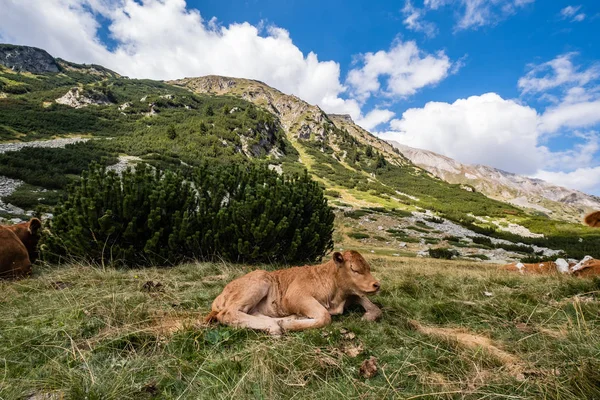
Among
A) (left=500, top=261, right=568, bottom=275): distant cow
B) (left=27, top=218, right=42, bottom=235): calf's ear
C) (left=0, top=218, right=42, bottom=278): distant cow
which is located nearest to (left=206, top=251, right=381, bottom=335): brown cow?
(left=0, top=218, right=42, bottom=278): distant cow

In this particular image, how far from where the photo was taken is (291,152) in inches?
3361

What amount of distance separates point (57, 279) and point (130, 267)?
2.08 metres

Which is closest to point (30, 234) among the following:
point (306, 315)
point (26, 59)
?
point (306, 315)

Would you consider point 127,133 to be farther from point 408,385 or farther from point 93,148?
point 408,385

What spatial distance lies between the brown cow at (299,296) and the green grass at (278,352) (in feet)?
0.68

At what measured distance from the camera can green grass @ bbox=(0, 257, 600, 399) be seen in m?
2.30

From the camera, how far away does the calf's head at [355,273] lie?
4164 millimetres

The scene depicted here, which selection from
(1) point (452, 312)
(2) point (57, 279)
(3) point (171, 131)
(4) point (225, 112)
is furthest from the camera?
(4) point (225, 112)

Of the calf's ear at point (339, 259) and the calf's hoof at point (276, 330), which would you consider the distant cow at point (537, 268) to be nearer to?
the calf's ear at point (339, 259)

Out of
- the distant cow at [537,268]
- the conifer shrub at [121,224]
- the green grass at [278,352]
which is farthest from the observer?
the distant cow at [537,268]

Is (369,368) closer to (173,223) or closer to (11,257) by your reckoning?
(173,223)

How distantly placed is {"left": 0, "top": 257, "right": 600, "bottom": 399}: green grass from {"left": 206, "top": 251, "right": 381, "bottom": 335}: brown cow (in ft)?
0.68

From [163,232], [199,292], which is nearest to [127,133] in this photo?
[163,232]

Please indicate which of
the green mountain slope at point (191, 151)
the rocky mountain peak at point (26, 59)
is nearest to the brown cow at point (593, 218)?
the green mountain slope at point (191, 151)
